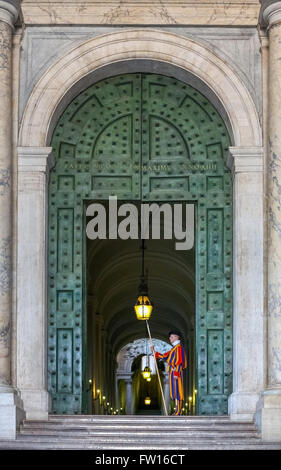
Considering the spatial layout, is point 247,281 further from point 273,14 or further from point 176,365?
point 273,14

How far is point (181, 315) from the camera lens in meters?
35.9

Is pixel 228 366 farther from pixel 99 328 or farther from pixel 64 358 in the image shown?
pixel 99 328

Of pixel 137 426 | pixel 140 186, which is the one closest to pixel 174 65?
pixel 140 186

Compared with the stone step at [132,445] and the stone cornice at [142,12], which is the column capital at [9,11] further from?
the stone step at [132,445]

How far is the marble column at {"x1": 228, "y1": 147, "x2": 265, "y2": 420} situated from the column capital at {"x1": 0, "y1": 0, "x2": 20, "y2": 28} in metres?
3.42

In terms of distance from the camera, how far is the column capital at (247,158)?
1777 cm

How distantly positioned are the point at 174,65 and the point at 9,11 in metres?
2.43

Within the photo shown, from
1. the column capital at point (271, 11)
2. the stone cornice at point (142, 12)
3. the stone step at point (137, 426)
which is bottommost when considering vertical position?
the stone step at point (137, 426)

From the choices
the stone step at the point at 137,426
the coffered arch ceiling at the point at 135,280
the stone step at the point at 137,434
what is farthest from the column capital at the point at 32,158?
the coffered arch ceiling at the point at 135,280

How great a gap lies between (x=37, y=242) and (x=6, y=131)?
1.56 m

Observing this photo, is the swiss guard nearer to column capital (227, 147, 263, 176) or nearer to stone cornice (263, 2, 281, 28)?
column capital (227, 147, 263, 176)

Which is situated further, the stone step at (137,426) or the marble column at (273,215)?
the marble column at (273,215)

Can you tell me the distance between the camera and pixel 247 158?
701 inches

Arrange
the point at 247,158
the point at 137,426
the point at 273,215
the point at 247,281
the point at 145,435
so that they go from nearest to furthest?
1. the point at 145,435
2. the point at 137,426
3. the point at 273,215
4. the point at 247,281
5. the point at 247,158
